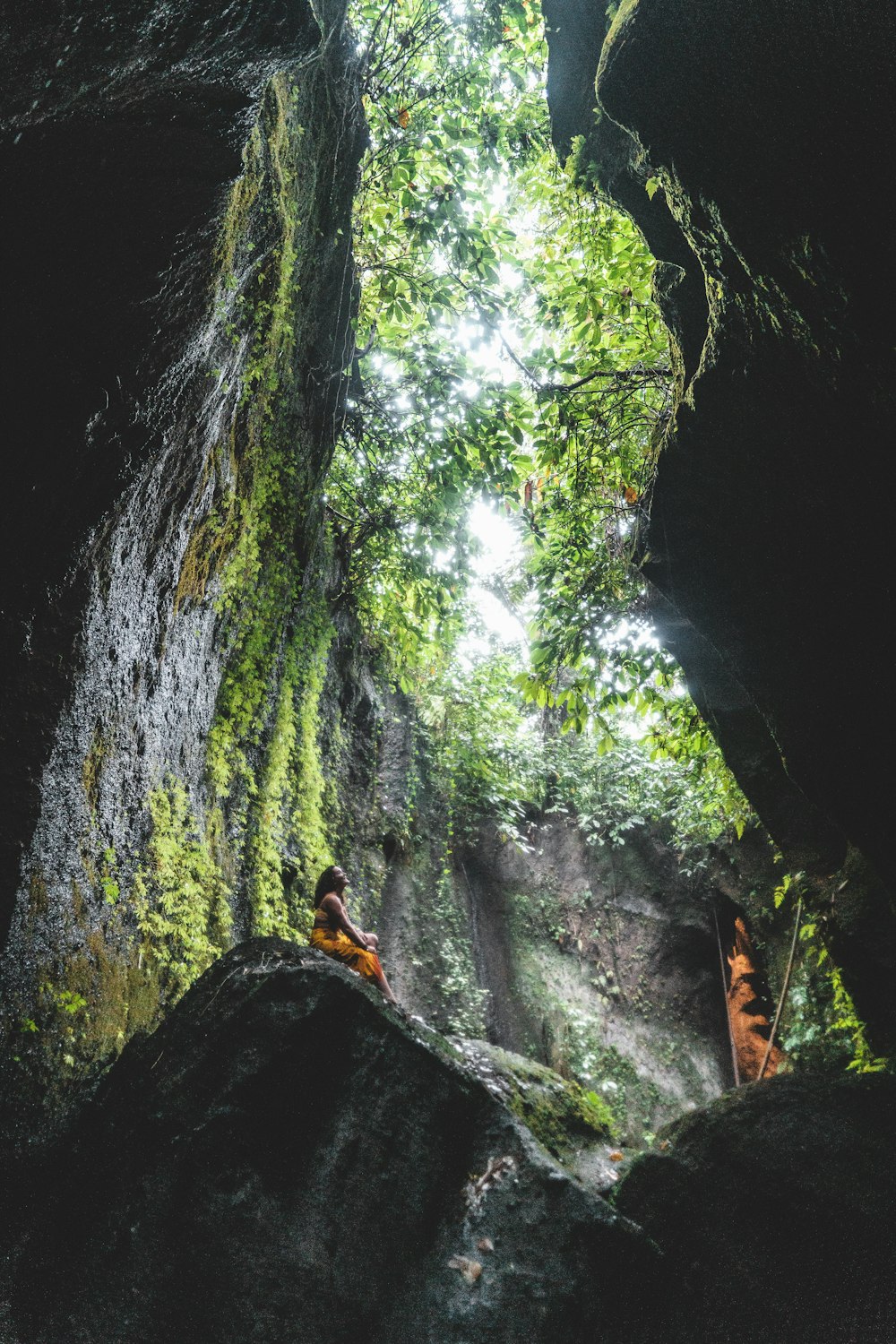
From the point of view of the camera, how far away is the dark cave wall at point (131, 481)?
3041 mm

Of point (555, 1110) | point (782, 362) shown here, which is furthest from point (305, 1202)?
point (782, 362)

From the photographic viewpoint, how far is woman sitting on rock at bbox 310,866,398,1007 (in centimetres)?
572

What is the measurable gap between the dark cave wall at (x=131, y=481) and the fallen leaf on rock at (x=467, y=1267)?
2.00m

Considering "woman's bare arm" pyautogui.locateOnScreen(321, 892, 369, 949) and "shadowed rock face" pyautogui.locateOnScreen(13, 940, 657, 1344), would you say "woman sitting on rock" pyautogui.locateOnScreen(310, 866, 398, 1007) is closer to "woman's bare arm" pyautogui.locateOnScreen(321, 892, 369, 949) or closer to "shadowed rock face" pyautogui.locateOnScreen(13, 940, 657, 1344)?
"woman's bare arm" pyautogui.locateOnScreen(321, 892, 369, 949)

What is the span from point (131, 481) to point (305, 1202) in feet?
12.3

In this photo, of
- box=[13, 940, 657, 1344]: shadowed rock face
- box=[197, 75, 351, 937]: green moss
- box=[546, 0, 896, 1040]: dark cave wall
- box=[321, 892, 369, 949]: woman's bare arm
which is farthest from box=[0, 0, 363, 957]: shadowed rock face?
box=[321, 892, 369, 949]: woman's bare arm

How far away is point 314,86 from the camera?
706 cm

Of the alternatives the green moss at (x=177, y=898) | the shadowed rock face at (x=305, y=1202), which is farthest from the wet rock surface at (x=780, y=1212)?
the green moss at (x=177, y=898)

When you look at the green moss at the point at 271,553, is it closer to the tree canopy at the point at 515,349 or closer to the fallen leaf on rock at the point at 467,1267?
the tree canopy at the point at 515,349

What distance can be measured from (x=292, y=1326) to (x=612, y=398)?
7559mm

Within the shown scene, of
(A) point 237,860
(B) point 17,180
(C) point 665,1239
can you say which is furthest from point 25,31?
(C) point 665,1239

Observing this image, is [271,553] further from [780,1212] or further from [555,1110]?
[780,1212]

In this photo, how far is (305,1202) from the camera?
132 inches

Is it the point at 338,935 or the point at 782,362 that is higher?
the point at 782,362
